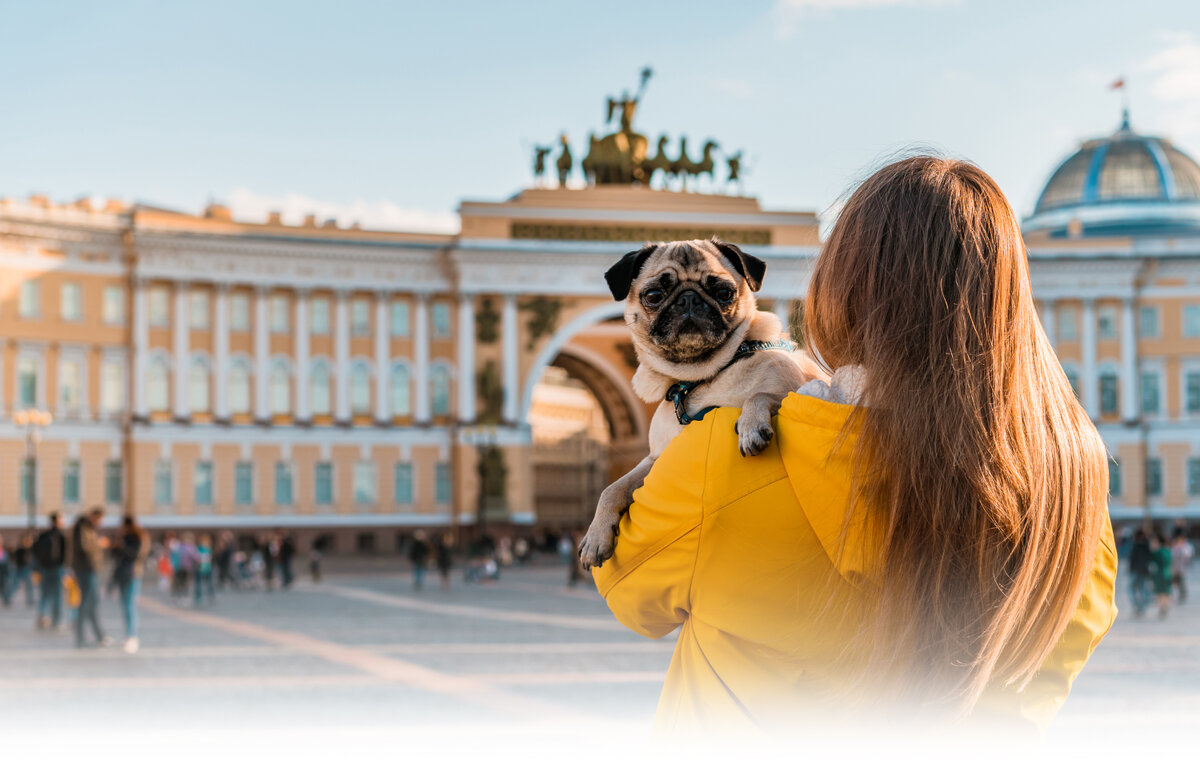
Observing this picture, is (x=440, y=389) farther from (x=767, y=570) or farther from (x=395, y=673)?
(x=767, y=570)

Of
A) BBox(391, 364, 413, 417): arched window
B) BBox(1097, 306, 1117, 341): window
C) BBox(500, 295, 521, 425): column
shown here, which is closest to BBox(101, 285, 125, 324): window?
BBox(391, 364, 413, 417): arched window

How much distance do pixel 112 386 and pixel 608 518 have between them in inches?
2064

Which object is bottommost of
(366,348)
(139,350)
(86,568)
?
(86,568)

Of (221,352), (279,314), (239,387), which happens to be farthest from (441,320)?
(221,352)

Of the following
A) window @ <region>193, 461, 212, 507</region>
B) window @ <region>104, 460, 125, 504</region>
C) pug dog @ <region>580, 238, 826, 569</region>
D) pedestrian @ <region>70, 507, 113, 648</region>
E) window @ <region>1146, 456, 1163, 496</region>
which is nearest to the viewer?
pug dog @ <region>580, 238, 826, 569</region>

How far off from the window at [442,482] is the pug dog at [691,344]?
52639mm

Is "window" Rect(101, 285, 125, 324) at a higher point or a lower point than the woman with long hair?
higher

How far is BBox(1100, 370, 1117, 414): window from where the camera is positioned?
198ft

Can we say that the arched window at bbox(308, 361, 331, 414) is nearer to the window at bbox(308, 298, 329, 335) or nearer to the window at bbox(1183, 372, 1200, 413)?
the window at bbox(308, 298, 329, 335)

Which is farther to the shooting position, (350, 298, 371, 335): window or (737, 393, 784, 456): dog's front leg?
(350, 298, 371, 335): window

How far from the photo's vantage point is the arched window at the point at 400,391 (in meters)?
55.3

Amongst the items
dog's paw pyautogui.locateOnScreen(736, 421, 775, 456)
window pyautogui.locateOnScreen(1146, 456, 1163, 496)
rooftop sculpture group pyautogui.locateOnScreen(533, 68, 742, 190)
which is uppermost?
rooftop sculpture group pyautogui.locateOnScreen(533, 68, 742, 190)

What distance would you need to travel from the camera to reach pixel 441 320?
5612cm

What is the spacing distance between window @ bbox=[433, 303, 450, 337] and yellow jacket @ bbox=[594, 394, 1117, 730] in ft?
177
